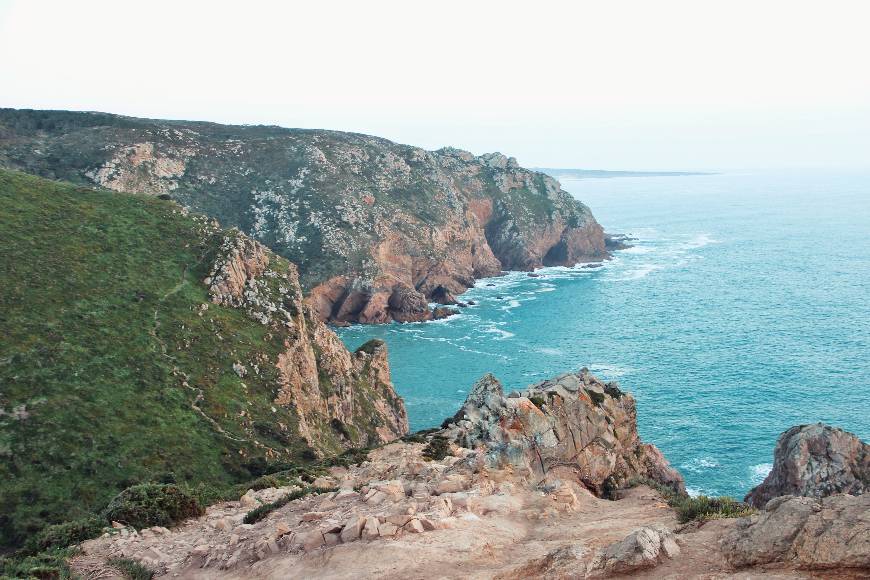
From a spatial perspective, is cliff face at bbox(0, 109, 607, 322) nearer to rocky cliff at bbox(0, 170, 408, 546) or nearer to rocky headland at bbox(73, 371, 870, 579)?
rocky cliff at bbox(0, 170, 408, 546)

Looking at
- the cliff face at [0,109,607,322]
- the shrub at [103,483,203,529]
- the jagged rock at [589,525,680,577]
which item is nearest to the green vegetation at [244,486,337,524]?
the shrub at [103,483,203,529]

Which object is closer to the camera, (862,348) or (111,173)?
(862,348)

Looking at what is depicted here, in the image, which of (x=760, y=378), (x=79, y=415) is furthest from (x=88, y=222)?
(x=760, y=378)

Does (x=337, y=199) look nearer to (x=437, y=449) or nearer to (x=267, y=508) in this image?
(x=437, y=449)

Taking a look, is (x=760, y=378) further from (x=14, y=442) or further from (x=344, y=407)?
(x=14, y=442)

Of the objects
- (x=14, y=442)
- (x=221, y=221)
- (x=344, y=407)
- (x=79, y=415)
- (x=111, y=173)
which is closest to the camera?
(x=14, y=442)
